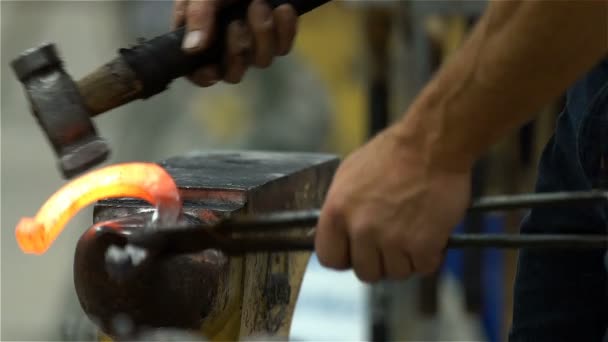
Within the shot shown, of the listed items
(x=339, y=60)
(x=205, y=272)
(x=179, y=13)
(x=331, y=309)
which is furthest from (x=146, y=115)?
(x=205, y=272)

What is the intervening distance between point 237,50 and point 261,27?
0.04 metres

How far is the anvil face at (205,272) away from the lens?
748 mm

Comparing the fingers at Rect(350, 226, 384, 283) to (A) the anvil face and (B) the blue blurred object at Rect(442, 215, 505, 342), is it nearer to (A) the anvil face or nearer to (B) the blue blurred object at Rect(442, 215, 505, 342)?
(A) the anvil face

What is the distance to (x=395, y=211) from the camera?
0.68 meters

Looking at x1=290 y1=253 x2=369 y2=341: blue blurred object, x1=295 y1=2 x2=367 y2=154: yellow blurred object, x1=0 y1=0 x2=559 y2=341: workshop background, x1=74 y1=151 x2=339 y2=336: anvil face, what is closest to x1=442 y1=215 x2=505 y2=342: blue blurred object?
x1=0 y1=0 x2=559 y2=341: workshop background

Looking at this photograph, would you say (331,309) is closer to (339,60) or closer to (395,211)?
(339,60)

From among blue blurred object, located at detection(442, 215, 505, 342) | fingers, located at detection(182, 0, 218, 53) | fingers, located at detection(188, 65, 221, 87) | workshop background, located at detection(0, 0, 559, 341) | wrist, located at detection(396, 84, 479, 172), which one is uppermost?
fingers, located at detection(182, 0, 218, 53)

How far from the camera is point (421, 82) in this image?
179cm

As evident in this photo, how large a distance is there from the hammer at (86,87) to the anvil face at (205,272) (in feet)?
0.24

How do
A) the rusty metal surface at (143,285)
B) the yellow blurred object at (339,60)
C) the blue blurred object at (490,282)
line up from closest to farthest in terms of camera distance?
the rusty metal surface at (143,285)
the blue blurred object at (490,282)
the yellow blurred object at (339,60)

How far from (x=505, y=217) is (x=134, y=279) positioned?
1.28 m

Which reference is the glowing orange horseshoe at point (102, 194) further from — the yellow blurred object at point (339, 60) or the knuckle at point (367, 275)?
the yellow blurred object at point (339, 60)

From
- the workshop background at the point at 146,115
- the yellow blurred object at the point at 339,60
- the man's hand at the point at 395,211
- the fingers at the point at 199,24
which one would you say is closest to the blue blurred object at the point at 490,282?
the workshop background at the point at 146,115

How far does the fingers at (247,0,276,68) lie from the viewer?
3.04ft
